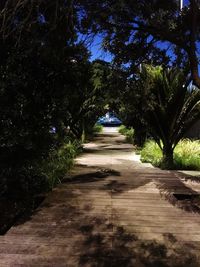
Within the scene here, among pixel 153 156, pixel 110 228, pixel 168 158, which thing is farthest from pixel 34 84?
pixel 153 156

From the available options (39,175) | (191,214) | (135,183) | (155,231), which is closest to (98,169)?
(135,183)

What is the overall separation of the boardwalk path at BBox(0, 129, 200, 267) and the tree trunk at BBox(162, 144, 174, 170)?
230 cm

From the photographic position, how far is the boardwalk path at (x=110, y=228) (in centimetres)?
411

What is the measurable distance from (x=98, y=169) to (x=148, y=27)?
511 centimetres

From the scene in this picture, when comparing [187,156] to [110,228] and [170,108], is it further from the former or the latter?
[110,228]

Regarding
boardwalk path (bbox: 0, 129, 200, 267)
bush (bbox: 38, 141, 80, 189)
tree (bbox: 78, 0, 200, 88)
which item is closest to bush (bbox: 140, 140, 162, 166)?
bush (bbox: 38, 141, 80, 189)

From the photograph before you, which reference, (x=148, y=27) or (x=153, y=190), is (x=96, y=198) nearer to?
(x=153, y=190)

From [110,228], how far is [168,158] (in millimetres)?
6341

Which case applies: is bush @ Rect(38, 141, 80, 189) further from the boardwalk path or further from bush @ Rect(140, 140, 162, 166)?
bush @ Rect(140, 140, 162, 166)

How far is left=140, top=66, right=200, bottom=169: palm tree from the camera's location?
1088 cm

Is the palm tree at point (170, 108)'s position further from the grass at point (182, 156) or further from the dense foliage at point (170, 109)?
the grass at point (182, 156)

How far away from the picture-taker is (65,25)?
6.09 metres

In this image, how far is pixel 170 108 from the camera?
11.1 m

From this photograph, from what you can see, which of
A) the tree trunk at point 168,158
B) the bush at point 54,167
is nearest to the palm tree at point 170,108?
the tree trunk at point 168,158
